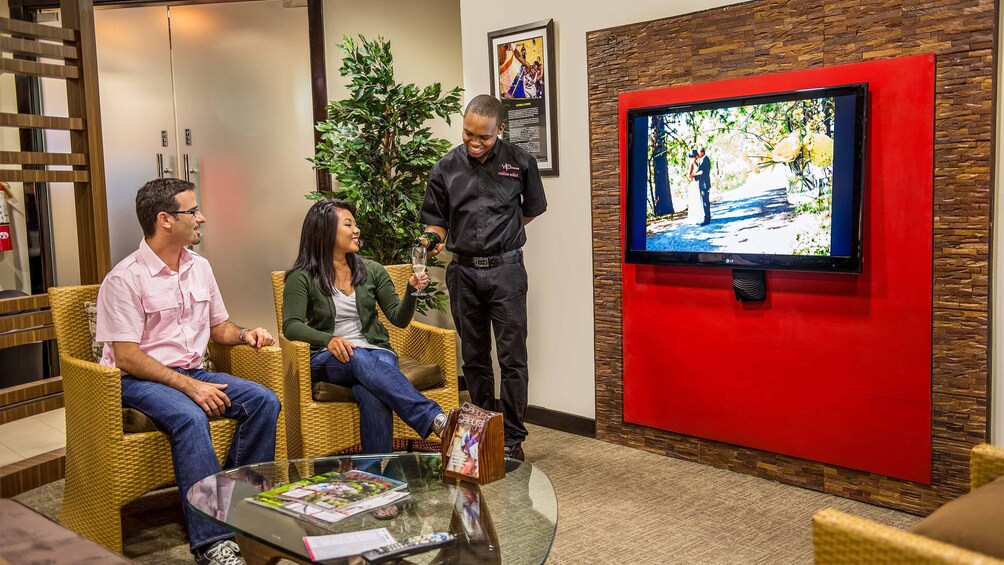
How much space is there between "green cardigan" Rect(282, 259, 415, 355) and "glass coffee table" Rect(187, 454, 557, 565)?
83 cm

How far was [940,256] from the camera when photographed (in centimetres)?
295

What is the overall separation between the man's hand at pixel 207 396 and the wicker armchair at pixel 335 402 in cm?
42

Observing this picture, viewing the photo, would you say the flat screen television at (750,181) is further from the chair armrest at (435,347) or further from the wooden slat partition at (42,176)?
the wooden slat partition at (42,176)

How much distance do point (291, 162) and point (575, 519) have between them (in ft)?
10.8

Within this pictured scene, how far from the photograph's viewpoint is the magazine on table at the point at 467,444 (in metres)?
2.38

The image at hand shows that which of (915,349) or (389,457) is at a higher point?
(915,349)

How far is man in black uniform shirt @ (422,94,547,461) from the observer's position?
371 centimetres

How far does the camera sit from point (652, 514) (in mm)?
3162

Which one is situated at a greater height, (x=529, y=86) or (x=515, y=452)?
(x=529, y=86)

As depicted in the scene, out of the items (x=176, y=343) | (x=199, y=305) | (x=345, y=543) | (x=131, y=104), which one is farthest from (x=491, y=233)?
(x=131, y=104)

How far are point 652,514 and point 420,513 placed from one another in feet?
4.18

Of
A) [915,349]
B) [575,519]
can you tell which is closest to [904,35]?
[915,349]

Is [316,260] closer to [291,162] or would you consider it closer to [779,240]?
[779,240]

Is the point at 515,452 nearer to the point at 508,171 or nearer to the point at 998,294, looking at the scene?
the point at 508,171
